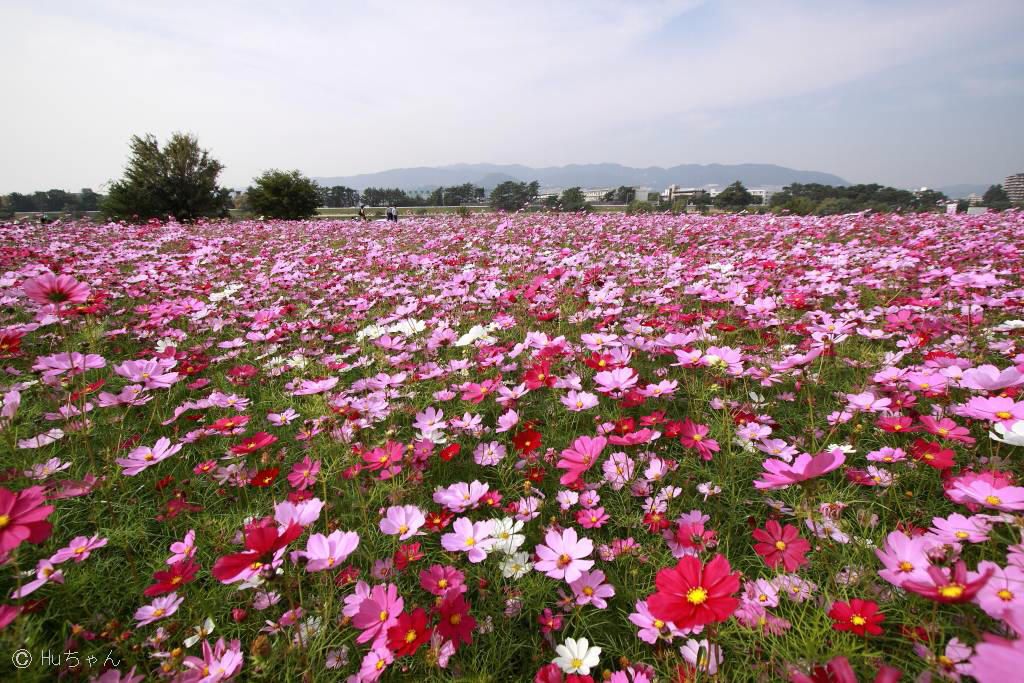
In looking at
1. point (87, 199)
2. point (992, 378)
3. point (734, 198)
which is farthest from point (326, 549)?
point (87, 199)

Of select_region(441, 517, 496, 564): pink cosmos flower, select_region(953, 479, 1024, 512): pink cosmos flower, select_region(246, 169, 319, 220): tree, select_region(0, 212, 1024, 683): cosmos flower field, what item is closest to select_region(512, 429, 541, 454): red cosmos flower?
select_region(0, 212, 1024, 683): cosmos flower field

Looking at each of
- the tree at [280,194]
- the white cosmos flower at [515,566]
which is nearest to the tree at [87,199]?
the tree at [280,194]

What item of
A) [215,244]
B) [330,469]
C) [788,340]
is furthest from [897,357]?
[215,244]

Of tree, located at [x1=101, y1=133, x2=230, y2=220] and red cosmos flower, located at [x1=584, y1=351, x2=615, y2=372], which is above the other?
tree, located at [x1=101, y1=133, x2=230, y2=220]

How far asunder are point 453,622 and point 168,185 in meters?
22.1

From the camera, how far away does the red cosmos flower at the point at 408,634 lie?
75 centimetres

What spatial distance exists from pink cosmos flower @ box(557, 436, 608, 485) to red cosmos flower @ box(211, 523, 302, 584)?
0.59 metres

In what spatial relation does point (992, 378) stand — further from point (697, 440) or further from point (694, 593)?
point (694, 593)

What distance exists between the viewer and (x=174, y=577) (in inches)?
39.4

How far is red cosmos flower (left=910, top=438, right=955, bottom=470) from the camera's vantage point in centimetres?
111

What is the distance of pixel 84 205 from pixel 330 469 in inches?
2324

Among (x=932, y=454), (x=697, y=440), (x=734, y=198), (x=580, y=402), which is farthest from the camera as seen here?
(x=734, y=198)

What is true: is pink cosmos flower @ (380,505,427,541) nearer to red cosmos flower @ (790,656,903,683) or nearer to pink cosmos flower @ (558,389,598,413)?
pink cosmos flower @ (558,389,598,413)

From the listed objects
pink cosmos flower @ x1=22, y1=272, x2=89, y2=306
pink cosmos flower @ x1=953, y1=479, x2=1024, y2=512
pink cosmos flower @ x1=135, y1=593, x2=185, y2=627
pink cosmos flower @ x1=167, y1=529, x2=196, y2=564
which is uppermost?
pink cosmos flower @ x1=22, y1=272, x2=89, y2=306
